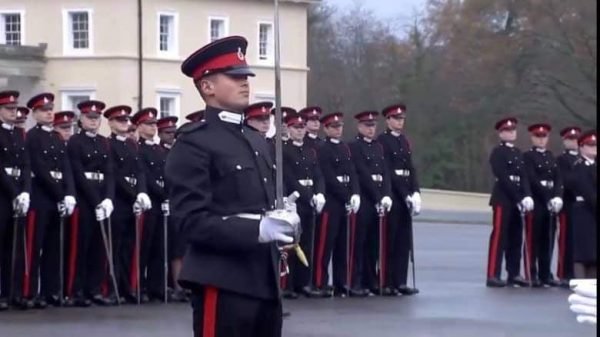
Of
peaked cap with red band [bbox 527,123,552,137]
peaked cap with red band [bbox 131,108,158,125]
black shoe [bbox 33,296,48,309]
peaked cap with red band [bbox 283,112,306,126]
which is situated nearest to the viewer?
black shoe [bbox 33,296,48,309]

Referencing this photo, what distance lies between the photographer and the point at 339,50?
66.6 meters

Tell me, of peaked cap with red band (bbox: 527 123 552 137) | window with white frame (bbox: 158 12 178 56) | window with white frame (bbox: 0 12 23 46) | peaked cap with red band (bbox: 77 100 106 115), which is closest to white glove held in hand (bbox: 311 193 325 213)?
peaked cap with red band (bbox: 77 100 106 115)

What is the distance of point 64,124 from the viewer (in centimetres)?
1488

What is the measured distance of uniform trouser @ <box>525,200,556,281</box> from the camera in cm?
1755

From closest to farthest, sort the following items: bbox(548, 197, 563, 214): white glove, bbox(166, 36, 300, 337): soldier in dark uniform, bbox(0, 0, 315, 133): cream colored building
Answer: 1. bbox(166, 36, 300, 337): soldier in dark uniform
2. bbox(548, 197, 563, 214): white glove
3. bbox(0, 0, 315, 133): cream colored building

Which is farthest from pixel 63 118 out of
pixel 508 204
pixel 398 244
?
pixel 508 204

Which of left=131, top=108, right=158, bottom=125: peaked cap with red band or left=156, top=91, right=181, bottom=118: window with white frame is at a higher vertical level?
left=156, top=91, right=181, bottom=118: window with white frame

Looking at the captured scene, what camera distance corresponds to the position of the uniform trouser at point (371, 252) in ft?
53.9

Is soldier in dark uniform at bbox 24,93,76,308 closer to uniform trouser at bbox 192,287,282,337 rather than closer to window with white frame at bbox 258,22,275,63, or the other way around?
uniform trouser at bbox 192,287,282,337

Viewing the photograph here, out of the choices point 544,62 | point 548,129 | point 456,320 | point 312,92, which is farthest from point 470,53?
point 456,320

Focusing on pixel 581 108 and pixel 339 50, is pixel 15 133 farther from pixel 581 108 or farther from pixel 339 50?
pixel 339 50

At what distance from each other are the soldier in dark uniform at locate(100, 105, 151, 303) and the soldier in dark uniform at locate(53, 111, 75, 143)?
336 millimetres

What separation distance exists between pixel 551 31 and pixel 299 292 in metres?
31.3

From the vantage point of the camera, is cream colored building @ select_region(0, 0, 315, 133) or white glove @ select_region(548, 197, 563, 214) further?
cream colored building @ select_region(0, 0, 315, 133)
